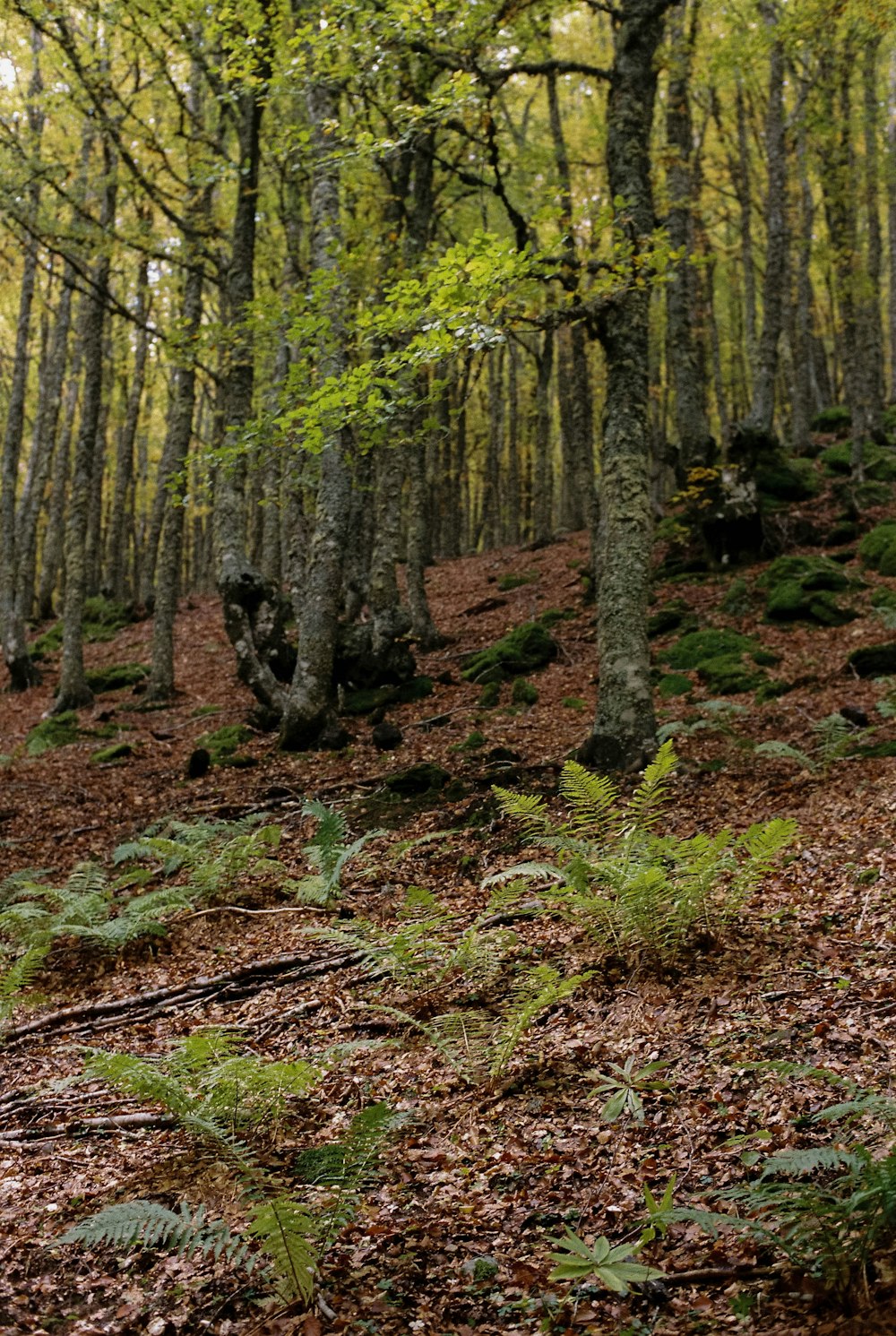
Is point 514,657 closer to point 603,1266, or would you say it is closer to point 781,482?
point 781,482

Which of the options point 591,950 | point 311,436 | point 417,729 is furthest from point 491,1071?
point 417,729

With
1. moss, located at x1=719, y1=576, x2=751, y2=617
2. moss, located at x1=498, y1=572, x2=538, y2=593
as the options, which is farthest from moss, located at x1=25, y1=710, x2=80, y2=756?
moss, located at x1=719, y1=576, x2=751, y2=617

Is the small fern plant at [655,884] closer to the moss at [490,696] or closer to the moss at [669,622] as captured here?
the moss at [490,696]

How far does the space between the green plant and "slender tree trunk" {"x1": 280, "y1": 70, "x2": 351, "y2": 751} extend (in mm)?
7746

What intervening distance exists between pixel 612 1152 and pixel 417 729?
26.4ft

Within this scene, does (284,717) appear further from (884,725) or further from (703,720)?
(884,725)

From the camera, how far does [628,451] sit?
26.8ft

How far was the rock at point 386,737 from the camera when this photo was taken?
1062cm

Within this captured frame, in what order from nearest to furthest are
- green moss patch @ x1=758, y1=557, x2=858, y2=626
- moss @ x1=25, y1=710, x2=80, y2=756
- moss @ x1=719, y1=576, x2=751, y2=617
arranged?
green moss patch @ x1=758, y1=557, x2=858, y2=626, moss @ x1=719, y1=576, x2=751, y2=617, moss @ x1=25, y1=710, x2=80, y2=756

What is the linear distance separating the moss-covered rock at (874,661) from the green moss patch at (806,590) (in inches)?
75.5

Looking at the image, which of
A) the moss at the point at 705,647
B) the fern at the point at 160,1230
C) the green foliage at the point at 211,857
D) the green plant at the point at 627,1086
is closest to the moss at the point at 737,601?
the moss at the point at 705,647

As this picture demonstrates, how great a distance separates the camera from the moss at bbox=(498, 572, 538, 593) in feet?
59.3

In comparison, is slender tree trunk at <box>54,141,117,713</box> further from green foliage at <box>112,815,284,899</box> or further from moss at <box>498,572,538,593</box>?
moss at <box>498,572,538,593</box>

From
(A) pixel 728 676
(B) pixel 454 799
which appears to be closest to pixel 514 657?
(A) pixel 728 676
